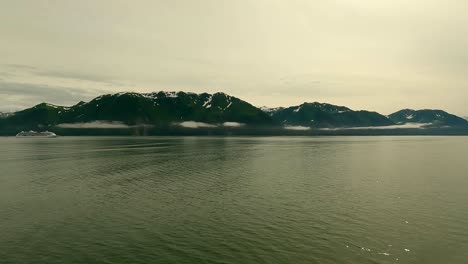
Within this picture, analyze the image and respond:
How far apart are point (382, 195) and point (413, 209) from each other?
1078cm

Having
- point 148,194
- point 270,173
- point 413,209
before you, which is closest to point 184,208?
point 148,194

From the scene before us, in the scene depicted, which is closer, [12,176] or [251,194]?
[251,194]

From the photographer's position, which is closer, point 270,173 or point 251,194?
point 251,194

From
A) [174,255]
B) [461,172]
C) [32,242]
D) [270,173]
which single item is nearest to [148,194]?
[32,242]

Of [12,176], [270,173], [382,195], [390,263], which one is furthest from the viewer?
[270,173]

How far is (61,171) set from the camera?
9362cm

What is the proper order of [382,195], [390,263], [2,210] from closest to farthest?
1. [390,263]
2. [2,210]
3. [382,195]

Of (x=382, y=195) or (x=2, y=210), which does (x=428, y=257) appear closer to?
(x=382, y=195)

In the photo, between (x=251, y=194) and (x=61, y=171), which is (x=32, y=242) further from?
(x=61, y=171)

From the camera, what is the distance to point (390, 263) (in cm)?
3020

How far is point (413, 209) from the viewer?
50.2 metres

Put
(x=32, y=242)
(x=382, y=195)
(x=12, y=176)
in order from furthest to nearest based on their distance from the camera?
(x=12, y=176)
(x=382, y=195)
(x=32, y=242)

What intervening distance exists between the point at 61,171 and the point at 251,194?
61.5m

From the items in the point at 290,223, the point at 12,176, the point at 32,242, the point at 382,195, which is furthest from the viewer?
the point at 12,176
